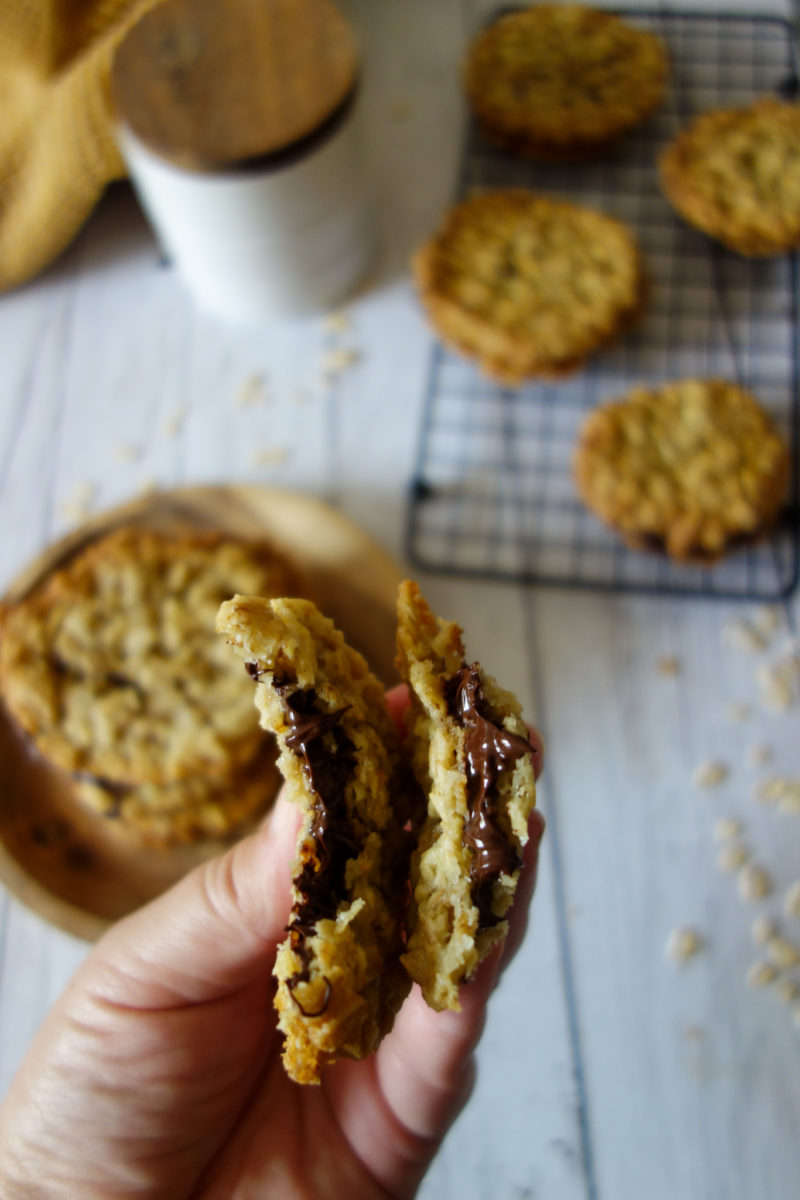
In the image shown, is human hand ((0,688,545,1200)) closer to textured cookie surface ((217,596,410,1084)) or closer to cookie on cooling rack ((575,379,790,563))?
textured cookie surface ((217,596,410,1084))

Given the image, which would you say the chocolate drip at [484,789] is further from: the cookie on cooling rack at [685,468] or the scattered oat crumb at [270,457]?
the scattered oat crumb at [270,457]

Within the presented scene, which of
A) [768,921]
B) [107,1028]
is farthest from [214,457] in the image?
[768,921]

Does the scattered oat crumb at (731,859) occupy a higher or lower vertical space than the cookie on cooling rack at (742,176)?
lower

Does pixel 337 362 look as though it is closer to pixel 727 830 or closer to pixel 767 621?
pixel 767 621

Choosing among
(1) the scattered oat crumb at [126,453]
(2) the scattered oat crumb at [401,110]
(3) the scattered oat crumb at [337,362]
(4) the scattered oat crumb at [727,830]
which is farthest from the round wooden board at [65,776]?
(2) the scattered oat crumb at [401,110]

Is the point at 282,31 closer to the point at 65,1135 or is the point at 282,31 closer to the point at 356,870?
the point at 356,870

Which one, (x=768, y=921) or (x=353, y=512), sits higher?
(x=353, y=512)

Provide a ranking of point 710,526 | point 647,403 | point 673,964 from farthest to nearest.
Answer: point 647,403, point 710,526, point 673,964

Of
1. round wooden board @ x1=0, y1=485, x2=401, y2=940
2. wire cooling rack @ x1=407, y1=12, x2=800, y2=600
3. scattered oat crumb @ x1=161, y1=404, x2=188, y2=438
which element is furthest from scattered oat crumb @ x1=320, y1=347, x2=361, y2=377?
round wooden board @ x1=0, y1=485, x2=401, y2=940
